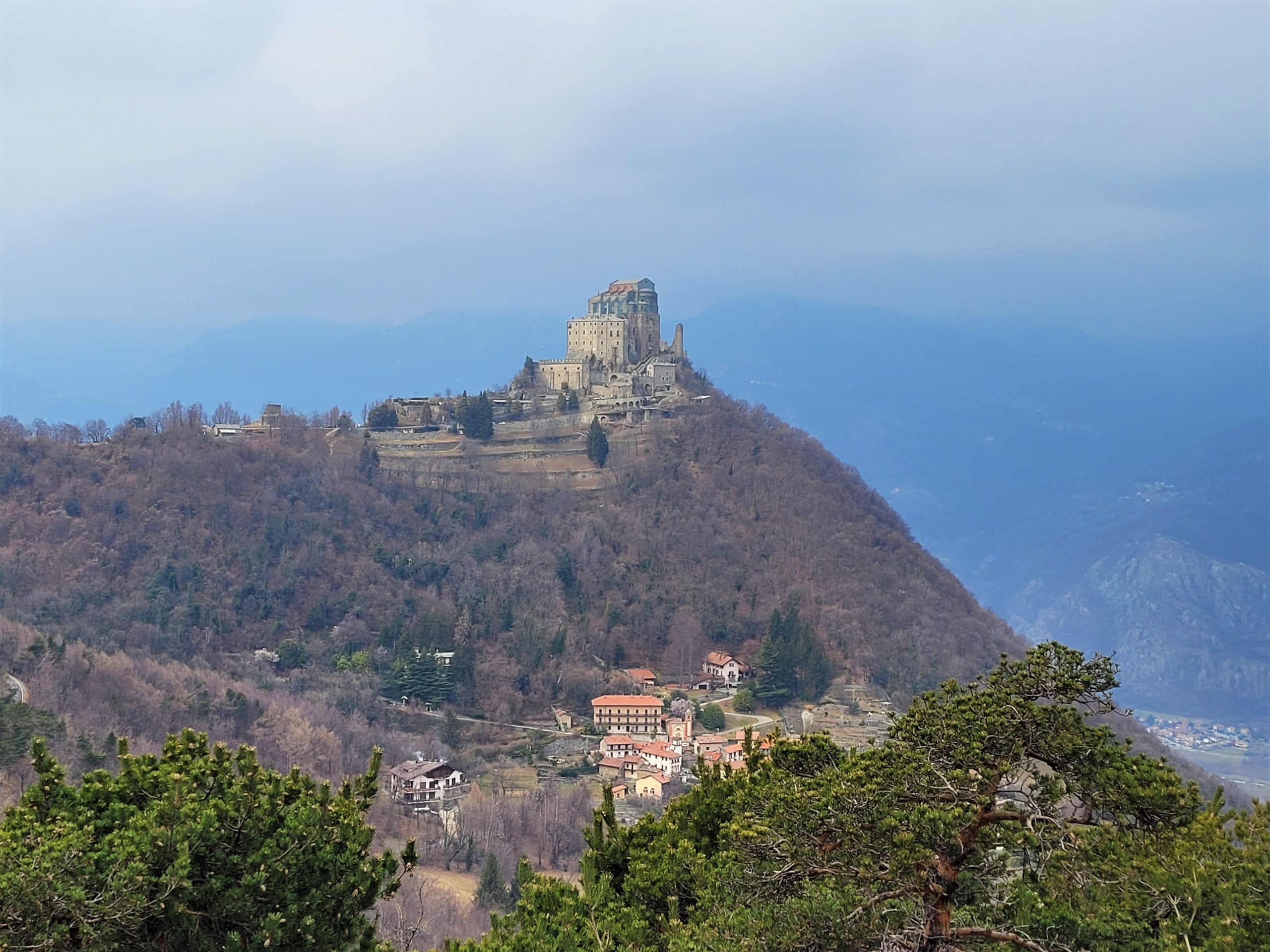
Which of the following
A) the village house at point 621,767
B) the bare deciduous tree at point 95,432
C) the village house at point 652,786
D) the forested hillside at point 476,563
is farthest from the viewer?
the bare deciduous tree at point 95,432

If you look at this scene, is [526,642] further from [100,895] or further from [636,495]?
[100,895]

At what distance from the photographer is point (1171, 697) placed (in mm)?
85000

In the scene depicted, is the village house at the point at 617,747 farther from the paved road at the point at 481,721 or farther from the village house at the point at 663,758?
the paved road at the point at 481,721

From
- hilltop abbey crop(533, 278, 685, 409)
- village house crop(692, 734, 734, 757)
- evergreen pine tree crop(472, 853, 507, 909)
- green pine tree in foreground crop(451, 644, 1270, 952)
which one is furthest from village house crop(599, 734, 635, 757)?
green pine tree in foreground crop(451, 644, 1270, 952)

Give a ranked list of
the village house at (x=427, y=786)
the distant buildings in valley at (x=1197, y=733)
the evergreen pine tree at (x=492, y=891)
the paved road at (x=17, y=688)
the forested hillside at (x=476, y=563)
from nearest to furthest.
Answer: the evergreen pine tree at (x=492, y=891) < the paved road at (x=17, y=688) < the village house at (x=427, y=786) < the forested hillside at (x=476, y=563) < the distant buildings in valley at (x=1197, y=733)

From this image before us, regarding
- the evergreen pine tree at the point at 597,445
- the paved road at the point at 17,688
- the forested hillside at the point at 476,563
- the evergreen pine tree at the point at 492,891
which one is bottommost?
the evergreen pine tree at the point at 492,891

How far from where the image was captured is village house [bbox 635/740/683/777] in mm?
38656

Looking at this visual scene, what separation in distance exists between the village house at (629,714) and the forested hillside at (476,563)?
122 inches

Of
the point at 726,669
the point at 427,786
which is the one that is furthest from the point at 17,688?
the point at 726,669

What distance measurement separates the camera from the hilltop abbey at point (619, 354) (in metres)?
66.2

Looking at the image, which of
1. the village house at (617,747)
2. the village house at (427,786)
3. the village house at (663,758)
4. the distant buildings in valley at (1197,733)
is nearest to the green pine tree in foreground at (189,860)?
the village house at (427,786)

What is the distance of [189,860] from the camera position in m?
7.84

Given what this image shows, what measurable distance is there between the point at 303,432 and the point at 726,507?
935 inches

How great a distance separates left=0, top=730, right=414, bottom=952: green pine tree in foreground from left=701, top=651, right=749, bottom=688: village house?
4073 cm
